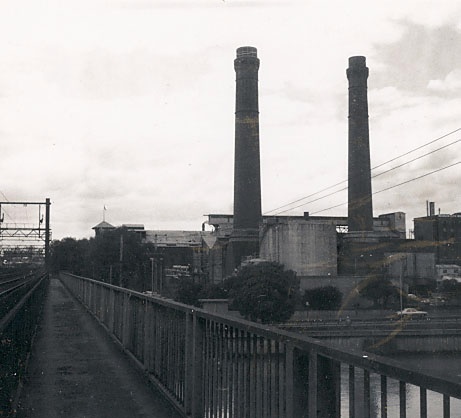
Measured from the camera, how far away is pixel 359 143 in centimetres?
6575

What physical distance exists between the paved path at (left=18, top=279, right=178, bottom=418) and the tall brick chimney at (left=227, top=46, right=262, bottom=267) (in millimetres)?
55300

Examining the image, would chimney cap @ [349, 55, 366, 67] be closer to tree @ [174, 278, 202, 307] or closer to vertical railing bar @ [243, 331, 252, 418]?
tree @ [174, 278, 202, 307]

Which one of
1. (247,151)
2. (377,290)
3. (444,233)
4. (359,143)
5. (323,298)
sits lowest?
(323,298)

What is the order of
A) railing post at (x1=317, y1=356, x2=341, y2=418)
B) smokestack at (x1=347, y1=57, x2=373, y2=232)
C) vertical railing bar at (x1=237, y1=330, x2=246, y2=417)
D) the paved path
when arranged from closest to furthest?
1. railing post at (x1=317, y1=356, x2=341, y2=418)
2. vertical railing bar at (x1=237, y1=330, x2=246, y2=417)
3. the paved path
4. smokestack at (x1=347, y1=57, x2=373, y2=232)

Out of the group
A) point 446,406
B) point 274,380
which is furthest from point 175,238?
point 446,406

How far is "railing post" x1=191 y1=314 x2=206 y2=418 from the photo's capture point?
5.01m

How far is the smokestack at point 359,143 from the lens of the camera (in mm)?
65750

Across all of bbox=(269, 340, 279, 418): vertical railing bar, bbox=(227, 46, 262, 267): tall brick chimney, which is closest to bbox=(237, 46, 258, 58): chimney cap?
bbox=(227, 46, 262, 267): tall brick chimney

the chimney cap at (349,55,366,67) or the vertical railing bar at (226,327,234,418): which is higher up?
the chimney cap at (349,55,366,67)

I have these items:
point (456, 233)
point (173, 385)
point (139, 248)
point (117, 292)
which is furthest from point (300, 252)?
point (173, 385)

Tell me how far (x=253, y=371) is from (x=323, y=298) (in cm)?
5948

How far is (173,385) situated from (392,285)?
210ft

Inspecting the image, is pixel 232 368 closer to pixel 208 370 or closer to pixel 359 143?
pixel 208 370

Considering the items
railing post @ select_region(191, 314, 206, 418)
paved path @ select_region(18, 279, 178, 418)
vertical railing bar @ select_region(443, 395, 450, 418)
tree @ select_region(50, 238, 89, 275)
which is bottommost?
paved path @ select_region(18, 279, 178, 418)
